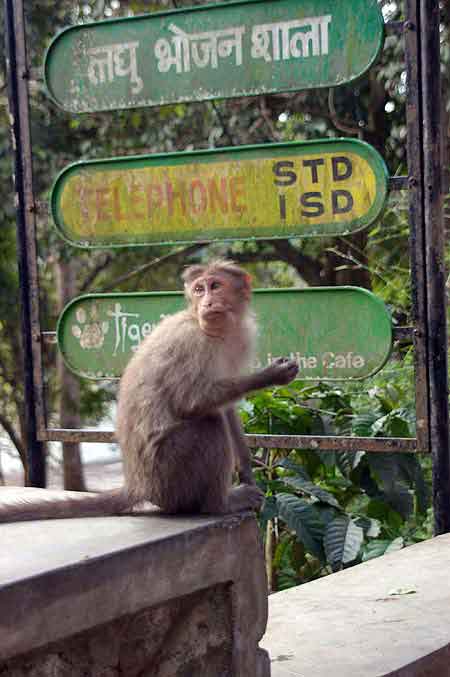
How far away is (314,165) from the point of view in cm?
423

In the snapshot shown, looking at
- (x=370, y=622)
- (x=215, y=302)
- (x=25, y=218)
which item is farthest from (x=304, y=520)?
(x=25, y=218)

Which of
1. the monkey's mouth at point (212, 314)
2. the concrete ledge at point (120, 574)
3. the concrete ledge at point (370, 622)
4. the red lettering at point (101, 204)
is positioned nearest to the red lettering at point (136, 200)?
the red lettering at point (101, 204)

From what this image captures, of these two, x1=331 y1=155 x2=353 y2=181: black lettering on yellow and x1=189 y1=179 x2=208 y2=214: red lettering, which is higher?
x1=331 y1=155 x2=353 y2=181: black lettering on yellow

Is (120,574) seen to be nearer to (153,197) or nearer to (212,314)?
(212,314)

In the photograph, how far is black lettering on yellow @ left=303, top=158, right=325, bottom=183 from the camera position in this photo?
4223 millimetres

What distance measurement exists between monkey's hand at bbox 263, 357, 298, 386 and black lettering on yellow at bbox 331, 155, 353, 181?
1.32 meters

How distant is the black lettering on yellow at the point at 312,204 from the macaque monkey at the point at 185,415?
1.05m

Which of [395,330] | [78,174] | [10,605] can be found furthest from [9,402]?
[10,605]

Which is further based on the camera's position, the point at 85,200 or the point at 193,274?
the point at 85,200

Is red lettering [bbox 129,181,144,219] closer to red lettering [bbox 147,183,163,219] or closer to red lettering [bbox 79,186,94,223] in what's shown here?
red lettering [bbox 147,183,163,219]

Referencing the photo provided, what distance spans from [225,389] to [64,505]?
0.60m

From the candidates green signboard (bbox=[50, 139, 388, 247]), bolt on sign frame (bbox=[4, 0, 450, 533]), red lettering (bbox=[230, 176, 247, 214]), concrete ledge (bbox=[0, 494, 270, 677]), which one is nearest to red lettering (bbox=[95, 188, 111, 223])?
green signboard (bbox=[50, 139, 388, 247])

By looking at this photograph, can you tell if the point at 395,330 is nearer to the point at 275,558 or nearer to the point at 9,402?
the point at 275,558

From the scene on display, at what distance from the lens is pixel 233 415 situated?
3.47 m
